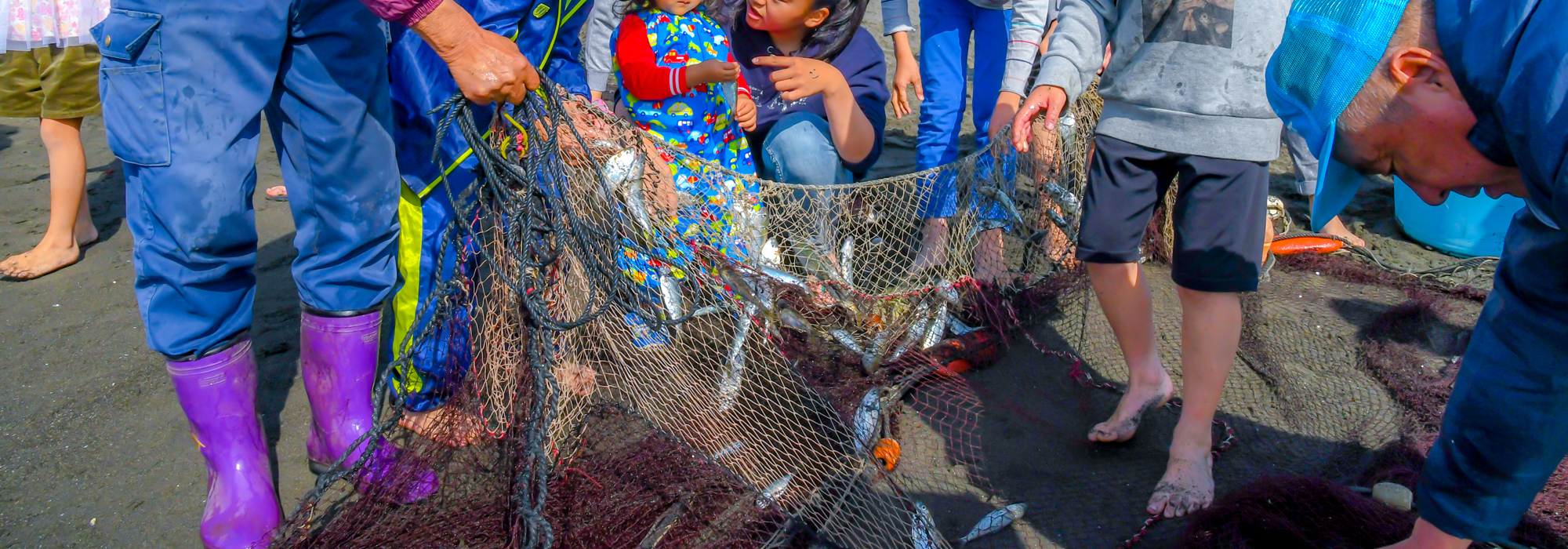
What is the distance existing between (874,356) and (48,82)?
3847 millimetres

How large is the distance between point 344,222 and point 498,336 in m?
0.61

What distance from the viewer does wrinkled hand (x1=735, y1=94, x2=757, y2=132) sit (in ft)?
11.1

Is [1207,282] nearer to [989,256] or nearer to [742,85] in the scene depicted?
[989,256]

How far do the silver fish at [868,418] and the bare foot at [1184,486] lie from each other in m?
0.78

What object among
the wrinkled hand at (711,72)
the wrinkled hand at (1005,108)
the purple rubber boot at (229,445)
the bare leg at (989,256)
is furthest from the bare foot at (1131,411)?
the purple rubber boot at (229,445)

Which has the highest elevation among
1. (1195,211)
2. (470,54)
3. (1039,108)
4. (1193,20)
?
(1193,20)

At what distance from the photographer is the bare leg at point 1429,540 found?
153cm

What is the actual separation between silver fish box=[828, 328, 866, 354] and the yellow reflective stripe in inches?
51.0

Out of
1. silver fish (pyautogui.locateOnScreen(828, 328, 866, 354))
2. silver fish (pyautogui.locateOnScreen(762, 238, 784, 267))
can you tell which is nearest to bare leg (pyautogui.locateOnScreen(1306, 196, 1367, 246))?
silver fish (pyautogui.locateOnScreen(828, 328, 866, 354))

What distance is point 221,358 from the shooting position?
2.19 meters

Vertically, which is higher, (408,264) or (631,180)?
(631,180)

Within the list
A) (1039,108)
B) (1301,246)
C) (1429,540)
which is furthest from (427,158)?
(1301,246)

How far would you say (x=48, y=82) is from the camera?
3824 mm

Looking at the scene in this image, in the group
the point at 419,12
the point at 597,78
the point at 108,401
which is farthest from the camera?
the point at 597,78
